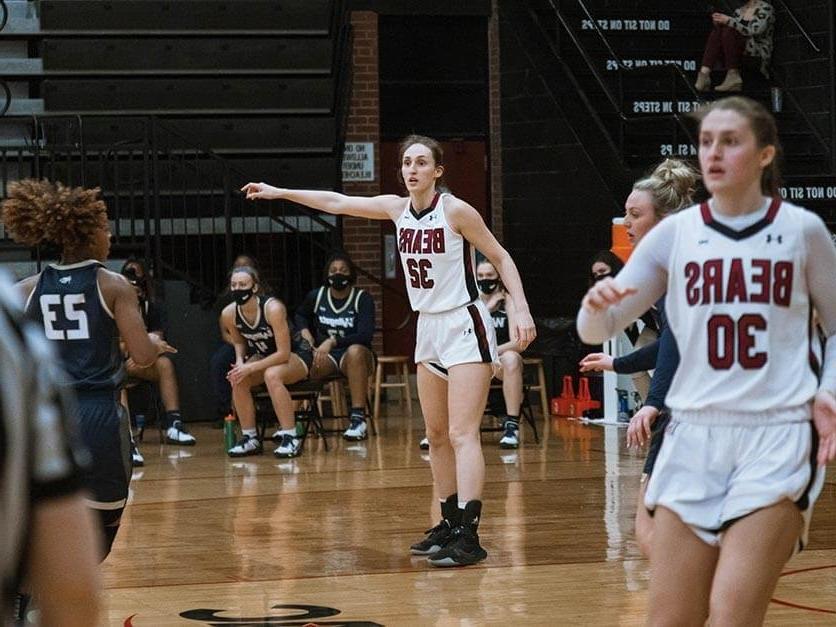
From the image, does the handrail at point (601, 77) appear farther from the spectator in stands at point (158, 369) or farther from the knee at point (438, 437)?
the knee at point (438, 437)

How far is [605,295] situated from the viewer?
343cm

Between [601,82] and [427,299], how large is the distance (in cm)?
752

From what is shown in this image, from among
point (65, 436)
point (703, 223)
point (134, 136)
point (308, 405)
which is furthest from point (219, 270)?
point (65, 436)

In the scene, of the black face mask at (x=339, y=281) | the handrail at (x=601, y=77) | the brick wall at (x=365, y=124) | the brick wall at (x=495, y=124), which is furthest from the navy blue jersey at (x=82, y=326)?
the brick wall at (x=495, y=124)

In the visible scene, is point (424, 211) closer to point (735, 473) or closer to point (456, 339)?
point (456, 339)

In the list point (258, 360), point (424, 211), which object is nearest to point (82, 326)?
point (424, 211)

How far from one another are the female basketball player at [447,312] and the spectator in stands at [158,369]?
540 centimetres

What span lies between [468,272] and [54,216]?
256 cm

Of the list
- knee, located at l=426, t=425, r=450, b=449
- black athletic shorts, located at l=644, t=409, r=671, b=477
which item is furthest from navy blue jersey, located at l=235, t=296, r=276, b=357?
black athletic shorts, located at l=644, t=409, r=671, b=477

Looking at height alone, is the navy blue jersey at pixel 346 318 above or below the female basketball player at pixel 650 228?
below

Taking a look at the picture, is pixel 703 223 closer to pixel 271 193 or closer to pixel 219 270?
pixel 271 193

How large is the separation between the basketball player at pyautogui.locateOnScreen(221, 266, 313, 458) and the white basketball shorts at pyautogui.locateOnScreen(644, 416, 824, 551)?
325 inches

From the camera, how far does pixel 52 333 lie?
4.90 m

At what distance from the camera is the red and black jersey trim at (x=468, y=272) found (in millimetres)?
6971
